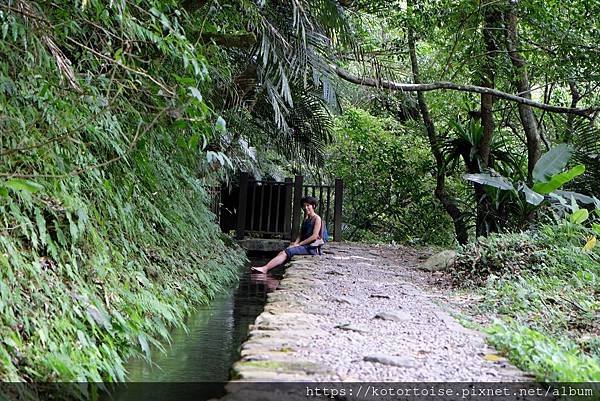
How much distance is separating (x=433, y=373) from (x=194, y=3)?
460cm

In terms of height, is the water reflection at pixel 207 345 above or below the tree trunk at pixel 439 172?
below

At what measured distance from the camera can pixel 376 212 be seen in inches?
574

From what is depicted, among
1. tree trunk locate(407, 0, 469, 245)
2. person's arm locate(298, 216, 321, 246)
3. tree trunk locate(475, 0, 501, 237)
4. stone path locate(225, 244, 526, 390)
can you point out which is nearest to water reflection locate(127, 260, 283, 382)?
stone path locate(225, 244, 526, 390)

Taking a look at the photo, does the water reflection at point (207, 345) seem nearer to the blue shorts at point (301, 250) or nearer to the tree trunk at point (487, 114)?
the blue shorts at point (301, 250)

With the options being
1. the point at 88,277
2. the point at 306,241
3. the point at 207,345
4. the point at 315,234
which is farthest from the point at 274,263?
the point at 88,277

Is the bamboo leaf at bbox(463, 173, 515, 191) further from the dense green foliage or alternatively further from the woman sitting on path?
the dense green foliage

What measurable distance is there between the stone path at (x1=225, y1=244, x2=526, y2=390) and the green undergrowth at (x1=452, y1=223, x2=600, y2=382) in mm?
174

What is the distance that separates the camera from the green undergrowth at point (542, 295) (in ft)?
10.0

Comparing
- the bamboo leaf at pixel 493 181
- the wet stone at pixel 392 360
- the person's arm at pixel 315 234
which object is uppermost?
the bamboo leaf at pixel 493 181

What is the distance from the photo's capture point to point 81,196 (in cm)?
434

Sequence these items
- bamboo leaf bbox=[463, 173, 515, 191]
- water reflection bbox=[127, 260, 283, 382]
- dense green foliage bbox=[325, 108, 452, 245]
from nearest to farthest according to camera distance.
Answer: water reflection bbox=[127, 260, 283, 382] < bamboo leaf bbox=[463, 173, 515, 191] < dense green foliage bbox=[325, 108, 452, 245]

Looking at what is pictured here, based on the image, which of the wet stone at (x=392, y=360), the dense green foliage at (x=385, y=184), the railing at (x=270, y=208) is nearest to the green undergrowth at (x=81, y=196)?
the wet stone at (x=392, y=360)

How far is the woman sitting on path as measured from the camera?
8336 mm

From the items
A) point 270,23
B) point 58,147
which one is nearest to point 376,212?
point 270,23
